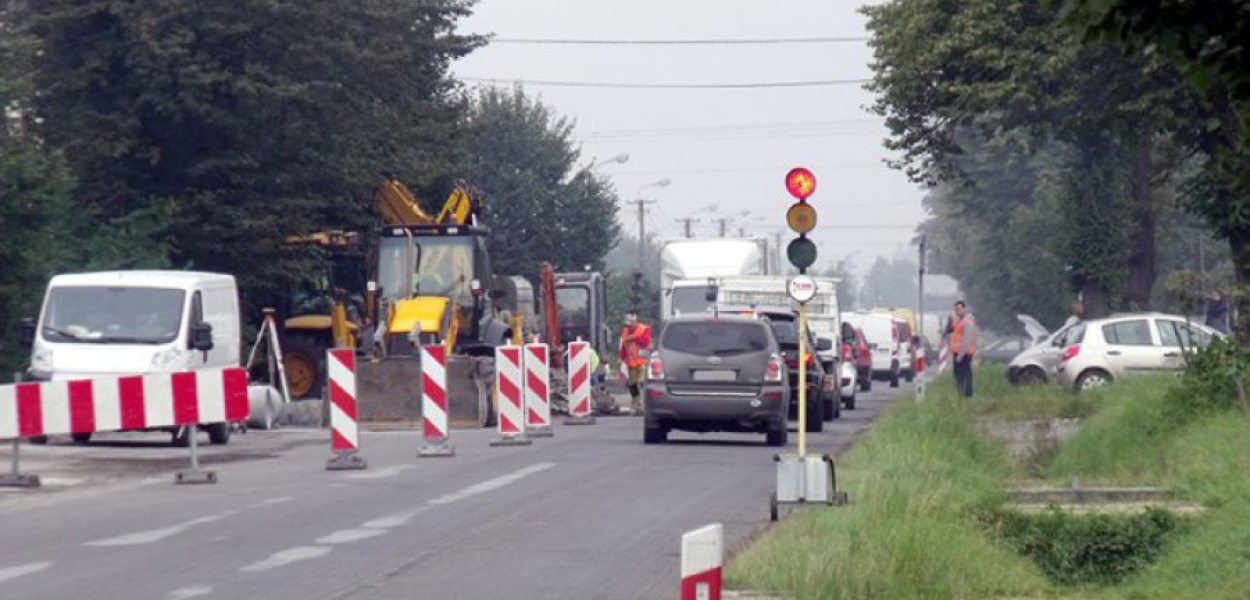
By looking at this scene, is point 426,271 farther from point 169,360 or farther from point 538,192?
point 538,192

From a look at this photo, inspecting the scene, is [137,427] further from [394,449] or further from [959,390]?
[959,390]

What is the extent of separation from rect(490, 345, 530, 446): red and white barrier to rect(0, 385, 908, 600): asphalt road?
0.44 meters

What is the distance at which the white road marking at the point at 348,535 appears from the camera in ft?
48.8

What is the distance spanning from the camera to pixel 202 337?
88.9ft

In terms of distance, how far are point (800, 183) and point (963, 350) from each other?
1966 centimetres

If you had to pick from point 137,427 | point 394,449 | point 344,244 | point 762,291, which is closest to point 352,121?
point 344,244

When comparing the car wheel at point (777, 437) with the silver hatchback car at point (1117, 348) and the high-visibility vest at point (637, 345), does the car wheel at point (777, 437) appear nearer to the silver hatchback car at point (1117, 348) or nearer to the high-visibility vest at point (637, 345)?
the high-visibility vest at point (637, 345)

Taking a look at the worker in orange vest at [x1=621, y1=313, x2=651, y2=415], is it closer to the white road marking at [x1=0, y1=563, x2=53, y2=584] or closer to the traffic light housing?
the traffic light housing

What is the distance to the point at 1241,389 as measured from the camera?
22234mm

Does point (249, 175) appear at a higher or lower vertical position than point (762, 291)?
higher

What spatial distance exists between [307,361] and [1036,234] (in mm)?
38586

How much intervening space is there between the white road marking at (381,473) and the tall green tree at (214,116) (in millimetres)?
17209

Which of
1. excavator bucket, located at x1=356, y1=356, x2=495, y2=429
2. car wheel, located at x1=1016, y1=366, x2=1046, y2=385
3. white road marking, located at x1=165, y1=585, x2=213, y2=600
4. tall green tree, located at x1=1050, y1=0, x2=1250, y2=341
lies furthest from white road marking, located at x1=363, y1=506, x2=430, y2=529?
car wheel, located at x1=1016, y1=366, x2=1046, y2=385

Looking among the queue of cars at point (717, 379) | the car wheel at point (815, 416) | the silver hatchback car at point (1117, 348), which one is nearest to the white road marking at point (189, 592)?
the queue of cars at point (717, 379)
